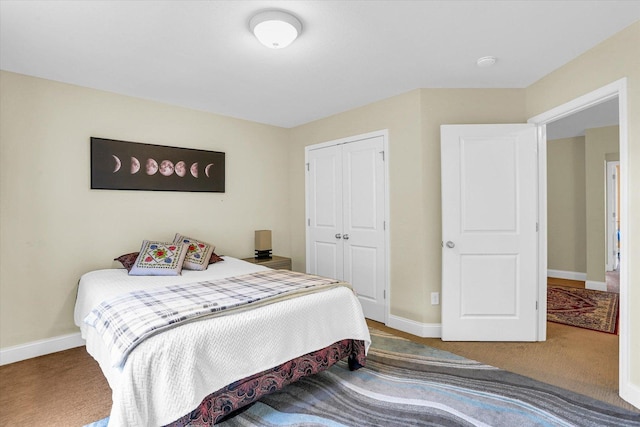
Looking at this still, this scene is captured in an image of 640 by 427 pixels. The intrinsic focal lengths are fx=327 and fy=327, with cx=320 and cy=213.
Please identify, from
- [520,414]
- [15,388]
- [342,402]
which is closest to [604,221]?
[520,414]

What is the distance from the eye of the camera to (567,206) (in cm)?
552

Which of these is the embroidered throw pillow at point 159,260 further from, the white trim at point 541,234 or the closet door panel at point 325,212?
the white trim at point 541,234

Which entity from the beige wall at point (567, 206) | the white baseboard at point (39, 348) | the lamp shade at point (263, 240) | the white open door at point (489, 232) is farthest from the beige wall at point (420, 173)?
the beige wall at point (567, 206)

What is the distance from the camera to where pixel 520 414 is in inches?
77.2

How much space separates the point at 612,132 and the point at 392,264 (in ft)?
13.8

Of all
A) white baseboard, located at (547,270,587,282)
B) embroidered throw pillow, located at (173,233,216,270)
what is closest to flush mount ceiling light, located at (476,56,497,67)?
embroidered throw pillow, located at (173,233,216,270)

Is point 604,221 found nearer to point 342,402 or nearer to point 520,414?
point 520,414

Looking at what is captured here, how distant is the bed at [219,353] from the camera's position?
1.51 m

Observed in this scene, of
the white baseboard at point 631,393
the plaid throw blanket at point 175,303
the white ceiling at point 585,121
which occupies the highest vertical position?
the white ceiling at point 585,121

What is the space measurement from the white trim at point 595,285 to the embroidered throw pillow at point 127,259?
6.20m

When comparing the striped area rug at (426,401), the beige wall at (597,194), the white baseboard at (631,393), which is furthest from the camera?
the beige wall at (597,194)

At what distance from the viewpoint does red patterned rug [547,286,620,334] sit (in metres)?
3.47

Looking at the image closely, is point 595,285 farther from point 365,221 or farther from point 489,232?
point 365,221

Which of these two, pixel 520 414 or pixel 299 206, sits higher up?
pixel 299 206
